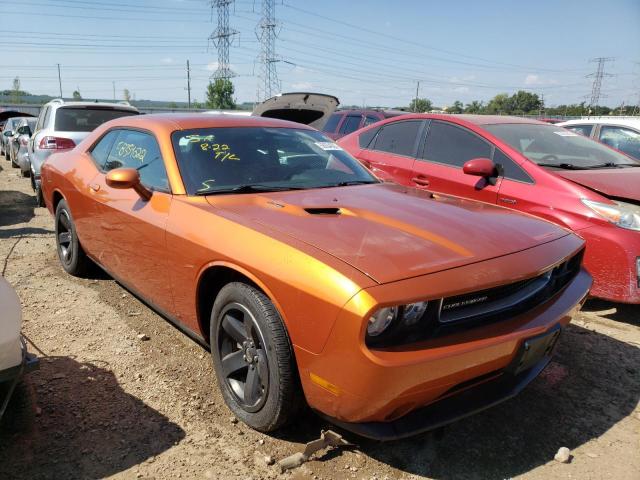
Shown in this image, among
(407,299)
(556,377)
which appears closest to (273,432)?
(407,299)

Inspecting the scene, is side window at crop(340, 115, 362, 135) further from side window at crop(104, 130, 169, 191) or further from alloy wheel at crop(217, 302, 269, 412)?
alloy wheel at crop(217, 302, 269, 412)

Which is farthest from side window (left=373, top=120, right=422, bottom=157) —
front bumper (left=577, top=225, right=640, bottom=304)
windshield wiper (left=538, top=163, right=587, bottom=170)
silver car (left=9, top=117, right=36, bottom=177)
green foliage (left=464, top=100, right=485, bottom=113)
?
green foliage (left=464, top=100, right=485, bottom=113)

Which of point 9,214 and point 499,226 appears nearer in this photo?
point 499,226

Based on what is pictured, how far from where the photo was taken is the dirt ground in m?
2.22

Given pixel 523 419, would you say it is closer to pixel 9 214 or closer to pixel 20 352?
pixel 20 352

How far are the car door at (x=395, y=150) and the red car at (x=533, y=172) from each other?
12mm

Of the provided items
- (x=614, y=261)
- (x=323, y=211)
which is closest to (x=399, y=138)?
(x=614, y=261)

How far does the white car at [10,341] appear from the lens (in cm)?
194

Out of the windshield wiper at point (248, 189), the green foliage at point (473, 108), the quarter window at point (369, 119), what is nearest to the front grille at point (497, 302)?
the windshield wiper at point (248, 189)

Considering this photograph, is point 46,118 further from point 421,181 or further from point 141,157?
point 421,181

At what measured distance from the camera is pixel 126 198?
10.7ft

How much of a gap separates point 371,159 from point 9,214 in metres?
5.26

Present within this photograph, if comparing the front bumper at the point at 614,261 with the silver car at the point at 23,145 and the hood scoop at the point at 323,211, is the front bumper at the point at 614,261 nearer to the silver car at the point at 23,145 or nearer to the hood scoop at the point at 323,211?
the hood scoop at the point at 323,211

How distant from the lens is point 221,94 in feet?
242
